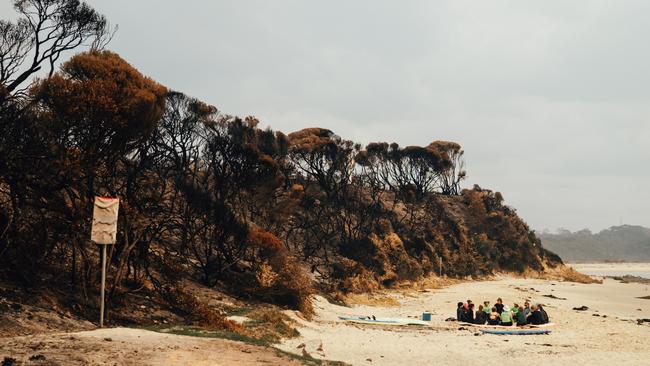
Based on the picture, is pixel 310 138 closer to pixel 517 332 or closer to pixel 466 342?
pixel 517 332

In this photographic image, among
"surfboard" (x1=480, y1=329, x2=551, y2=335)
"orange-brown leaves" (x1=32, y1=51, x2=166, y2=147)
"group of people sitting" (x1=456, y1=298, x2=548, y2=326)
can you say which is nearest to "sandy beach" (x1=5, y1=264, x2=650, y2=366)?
"surfboard" (x1=480, y1=329, x2=551, y2=335)

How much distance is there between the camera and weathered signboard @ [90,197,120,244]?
13.2 meters

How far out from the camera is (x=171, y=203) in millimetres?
26219

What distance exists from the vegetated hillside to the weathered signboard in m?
1.58

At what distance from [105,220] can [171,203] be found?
1311 centimetres

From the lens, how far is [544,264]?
246 ft

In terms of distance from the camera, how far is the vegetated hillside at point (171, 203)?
14.6 m

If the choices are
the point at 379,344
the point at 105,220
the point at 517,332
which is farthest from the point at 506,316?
the point at 105,220

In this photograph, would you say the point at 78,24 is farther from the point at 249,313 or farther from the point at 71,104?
the point at 249,313

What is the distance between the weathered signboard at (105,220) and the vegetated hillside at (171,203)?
1.58m

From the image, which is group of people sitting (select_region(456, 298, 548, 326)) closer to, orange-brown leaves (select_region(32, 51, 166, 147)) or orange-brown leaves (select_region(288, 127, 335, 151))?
orange-brown leaves (select_region(32, 51, 166, 147))

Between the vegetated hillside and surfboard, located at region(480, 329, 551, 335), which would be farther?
surfboard, located at region(480, 329, 551, 335)

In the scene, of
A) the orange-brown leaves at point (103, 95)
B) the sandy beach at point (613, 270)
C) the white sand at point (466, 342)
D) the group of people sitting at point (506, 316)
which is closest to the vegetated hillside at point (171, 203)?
the orange-brown leaves at point (103, 95)

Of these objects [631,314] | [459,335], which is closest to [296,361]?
[459,335]
